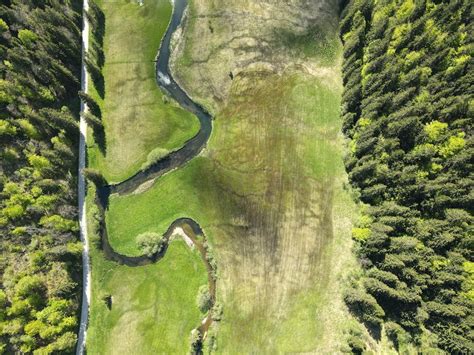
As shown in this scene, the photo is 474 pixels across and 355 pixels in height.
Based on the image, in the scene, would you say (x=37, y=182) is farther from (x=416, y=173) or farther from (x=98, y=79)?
(x=416, y=173)

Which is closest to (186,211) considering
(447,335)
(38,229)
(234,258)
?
(234,258)

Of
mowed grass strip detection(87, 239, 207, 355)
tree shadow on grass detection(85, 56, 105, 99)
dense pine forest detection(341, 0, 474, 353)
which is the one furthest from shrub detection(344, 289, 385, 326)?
tree shadow on grass detection(85, 56, 105, 99)

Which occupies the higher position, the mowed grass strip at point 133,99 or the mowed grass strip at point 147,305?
the mowed grass strip at point 133,99

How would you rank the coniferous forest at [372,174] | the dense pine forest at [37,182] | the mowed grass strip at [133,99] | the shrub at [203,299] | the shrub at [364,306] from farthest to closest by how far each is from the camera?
1. the mowed grass strip at [133,99]
2. the shrub at [203,299]
3. the shrub at [364,306]
4. the dense pine forest at [37,182]
5. the coniferous forest at [372,174]

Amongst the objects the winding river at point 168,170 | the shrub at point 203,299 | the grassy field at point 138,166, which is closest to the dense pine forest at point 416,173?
the shrub at point 203,299

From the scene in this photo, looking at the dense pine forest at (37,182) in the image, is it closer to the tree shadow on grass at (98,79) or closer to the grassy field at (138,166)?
the tree shadow on grass at (98,79)

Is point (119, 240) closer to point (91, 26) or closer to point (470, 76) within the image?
point (91, 26)
